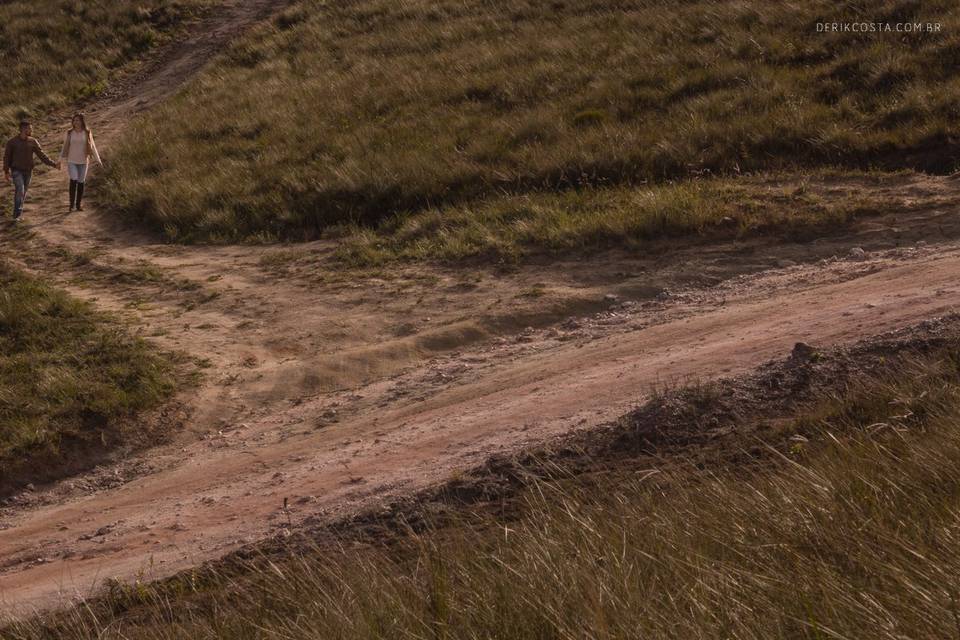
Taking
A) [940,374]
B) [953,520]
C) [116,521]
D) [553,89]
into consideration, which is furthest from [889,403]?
[553,89]

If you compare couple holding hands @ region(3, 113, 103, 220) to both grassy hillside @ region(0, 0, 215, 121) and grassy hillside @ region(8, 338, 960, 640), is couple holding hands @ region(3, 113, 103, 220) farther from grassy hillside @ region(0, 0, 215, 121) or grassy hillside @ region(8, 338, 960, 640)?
grassy hillside @ region(8, 338, 960, 640)

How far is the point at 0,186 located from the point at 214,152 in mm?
4503

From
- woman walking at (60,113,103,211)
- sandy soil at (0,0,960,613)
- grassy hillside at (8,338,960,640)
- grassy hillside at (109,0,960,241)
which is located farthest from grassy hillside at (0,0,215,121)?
grassy hillside at (8,338,960,640)

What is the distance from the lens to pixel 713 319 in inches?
363

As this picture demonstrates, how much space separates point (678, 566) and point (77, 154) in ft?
53.5

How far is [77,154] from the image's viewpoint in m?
17.6

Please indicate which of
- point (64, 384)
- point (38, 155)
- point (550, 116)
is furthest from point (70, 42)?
point (64, 384)

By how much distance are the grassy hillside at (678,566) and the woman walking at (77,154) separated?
1356cm

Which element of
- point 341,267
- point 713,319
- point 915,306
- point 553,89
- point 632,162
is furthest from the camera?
point 553,89

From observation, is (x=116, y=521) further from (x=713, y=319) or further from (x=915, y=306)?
(x=915, y=306)

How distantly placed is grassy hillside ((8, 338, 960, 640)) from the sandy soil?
1.35 metres

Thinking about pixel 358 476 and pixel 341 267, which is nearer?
pixel 358 476

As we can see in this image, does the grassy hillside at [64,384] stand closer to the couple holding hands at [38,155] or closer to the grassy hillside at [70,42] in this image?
the couple holding hands at [38,155]

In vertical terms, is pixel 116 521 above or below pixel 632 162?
below
